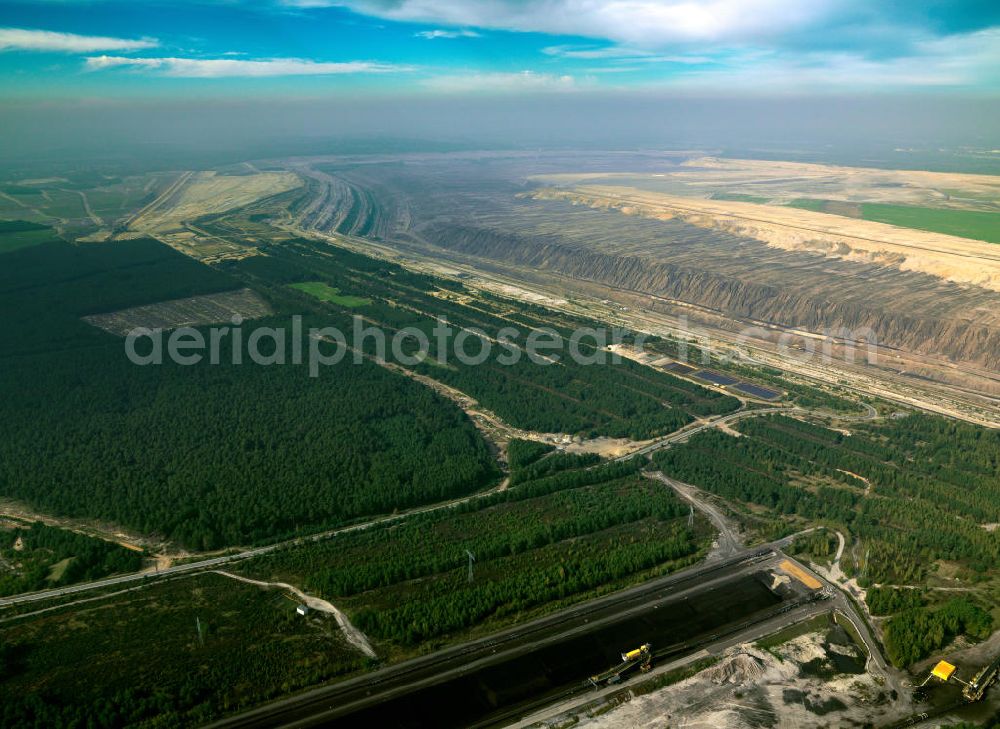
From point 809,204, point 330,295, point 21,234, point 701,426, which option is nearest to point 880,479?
point 701,426

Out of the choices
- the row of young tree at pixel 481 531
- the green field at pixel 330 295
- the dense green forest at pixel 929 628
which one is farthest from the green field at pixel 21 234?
the dense green forest at pixel 929 628

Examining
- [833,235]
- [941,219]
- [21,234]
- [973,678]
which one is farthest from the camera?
[21,234]

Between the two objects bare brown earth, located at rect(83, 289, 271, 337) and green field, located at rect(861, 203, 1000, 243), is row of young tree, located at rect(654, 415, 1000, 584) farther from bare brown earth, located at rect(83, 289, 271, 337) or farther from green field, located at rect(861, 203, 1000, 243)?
green field, located at rect(861, 203, 1000, 243)

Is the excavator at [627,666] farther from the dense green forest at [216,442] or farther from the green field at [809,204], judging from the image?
the green field at [809,204]

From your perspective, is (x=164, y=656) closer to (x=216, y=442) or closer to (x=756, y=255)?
(x=216, y=442)

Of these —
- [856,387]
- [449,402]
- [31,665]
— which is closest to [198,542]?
[31,665]

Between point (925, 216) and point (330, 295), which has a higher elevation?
point (925, 216)
